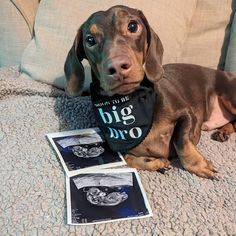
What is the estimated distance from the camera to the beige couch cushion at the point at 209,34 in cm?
224

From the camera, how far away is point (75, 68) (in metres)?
1.75

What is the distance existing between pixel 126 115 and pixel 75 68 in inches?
→ 11.2

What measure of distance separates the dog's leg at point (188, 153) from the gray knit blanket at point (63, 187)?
1.4 inches

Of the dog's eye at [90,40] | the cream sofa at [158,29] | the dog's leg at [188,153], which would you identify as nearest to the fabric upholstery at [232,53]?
the cream sofa at [158,29]

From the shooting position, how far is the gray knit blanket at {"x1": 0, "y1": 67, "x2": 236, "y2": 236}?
1.38 meters

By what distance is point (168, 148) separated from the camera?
1784 mm

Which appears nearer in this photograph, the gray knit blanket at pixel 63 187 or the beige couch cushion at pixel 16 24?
the gray knit blanket at pixel 63 187

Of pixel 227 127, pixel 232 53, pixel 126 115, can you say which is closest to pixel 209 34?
pixel 232 53

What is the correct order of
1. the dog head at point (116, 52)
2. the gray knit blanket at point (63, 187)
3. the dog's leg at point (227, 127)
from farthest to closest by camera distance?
the dog's leg at point (227, 127), the dog head at point (116, 52), the gray knit blanket at point (63, 187)

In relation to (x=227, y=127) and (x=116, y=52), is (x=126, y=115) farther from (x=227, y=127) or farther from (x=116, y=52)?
(x=227, y=127)

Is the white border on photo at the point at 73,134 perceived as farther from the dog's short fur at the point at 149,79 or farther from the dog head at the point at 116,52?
the dog head at the point at 116,52

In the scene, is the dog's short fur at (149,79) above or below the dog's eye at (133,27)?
below

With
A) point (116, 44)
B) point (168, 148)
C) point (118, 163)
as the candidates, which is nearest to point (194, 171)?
point (168, 148)

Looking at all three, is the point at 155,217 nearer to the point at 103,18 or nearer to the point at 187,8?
the point at 103,18
